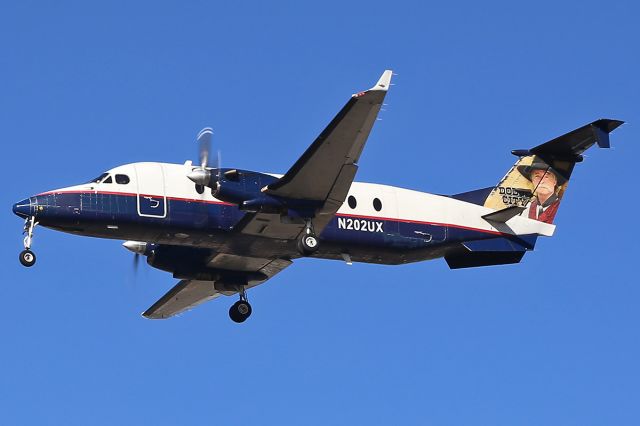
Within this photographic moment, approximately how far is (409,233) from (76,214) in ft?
28.9

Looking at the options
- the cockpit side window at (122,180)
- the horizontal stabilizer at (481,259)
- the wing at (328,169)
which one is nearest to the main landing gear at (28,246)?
the cockpit side window at (122,180)

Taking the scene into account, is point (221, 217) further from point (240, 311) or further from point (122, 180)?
point (240, 311)

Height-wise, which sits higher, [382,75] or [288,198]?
[382,75]

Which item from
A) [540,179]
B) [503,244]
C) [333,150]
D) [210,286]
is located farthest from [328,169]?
[540,179]

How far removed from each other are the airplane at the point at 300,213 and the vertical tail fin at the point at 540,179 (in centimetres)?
3

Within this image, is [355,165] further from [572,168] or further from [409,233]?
[572,168]

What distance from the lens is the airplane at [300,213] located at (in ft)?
92.3

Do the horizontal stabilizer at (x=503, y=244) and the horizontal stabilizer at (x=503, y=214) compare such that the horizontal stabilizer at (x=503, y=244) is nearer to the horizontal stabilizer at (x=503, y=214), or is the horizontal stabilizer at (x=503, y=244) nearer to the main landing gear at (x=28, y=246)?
the horizontal stabilizer at (x=503, y=214)

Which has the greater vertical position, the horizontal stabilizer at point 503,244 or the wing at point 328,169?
the wing at point 328,169

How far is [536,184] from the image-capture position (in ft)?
111

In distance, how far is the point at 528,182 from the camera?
33969mm

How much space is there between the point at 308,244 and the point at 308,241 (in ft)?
0.25

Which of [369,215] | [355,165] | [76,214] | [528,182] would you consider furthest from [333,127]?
[528,182]

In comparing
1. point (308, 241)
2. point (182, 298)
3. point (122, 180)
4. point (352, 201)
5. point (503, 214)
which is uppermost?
point (503, 214)
